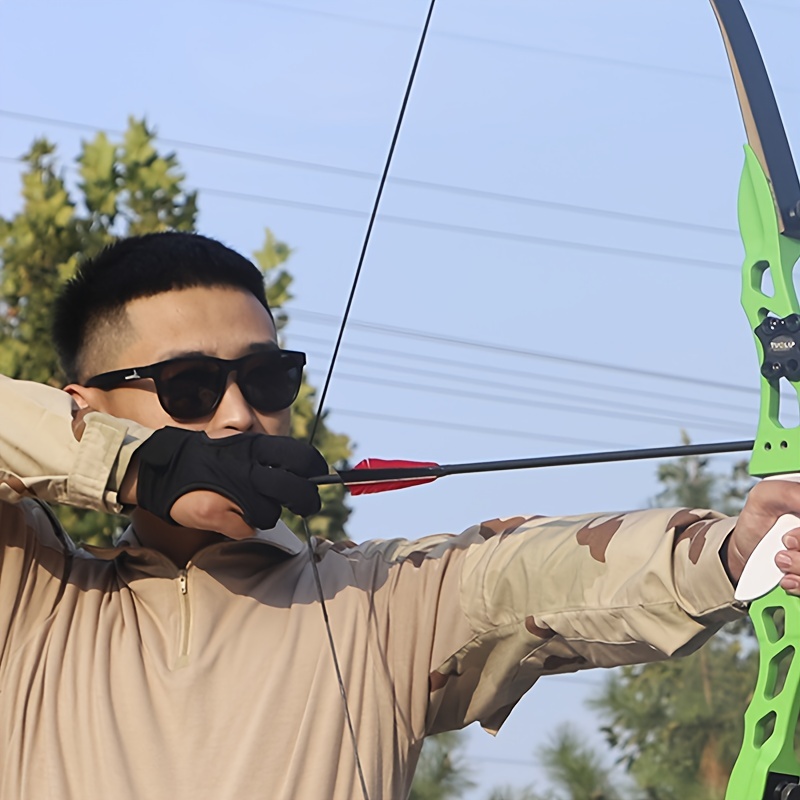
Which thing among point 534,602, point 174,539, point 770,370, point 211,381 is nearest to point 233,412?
point 211,381

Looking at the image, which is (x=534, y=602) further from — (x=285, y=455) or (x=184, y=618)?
(x=184, y=618)

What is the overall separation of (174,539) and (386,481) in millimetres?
316

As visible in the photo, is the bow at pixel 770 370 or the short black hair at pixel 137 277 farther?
the short black hair at pixel 137 277

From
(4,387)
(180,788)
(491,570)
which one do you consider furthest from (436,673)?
(4,387)

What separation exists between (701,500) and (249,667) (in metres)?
4.45

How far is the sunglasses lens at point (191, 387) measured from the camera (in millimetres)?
1893

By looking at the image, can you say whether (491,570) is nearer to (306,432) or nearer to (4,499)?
(4,499)

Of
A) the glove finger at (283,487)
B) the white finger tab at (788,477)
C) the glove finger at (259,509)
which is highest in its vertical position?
the glove finger at (283,487)

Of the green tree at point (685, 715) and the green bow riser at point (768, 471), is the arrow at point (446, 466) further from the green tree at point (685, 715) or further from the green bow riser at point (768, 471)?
the green tree at point (685, 715)

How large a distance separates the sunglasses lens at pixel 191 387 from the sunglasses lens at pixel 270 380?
3 cm

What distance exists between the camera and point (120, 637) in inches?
72.6

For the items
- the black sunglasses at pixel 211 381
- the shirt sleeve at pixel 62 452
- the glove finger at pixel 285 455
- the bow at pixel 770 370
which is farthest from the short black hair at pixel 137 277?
the bow at pixel 770 370

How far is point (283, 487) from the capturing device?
5.53 ft

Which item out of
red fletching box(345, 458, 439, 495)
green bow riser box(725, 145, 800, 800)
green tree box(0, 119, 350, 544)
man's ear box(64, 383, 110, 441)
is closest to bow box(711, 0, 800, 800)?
green bow riser box(725, 145, 800, 800)
